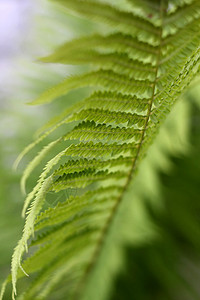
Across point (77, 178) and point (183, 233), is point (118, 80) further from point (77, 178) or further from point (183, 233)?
point (183, 233)

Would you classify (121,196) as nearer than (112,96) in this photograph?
No

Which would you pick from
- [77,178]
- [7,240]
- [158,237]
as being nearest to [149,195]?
[158,237]

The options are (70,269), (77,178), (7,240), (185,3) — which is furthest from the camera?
(7,240)

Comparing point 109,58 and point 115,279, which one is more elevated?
point 109,58

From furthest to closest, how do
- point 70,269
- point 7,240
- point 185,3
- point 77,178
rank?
point 7,240 < point 70,269 < point 77,178 < point 185,3

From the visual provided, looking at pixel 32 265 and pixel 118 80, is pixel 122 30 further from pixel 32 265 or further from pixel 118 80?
pixel 32 265

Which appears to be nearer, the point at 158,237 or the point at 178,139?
the point at 178,139
